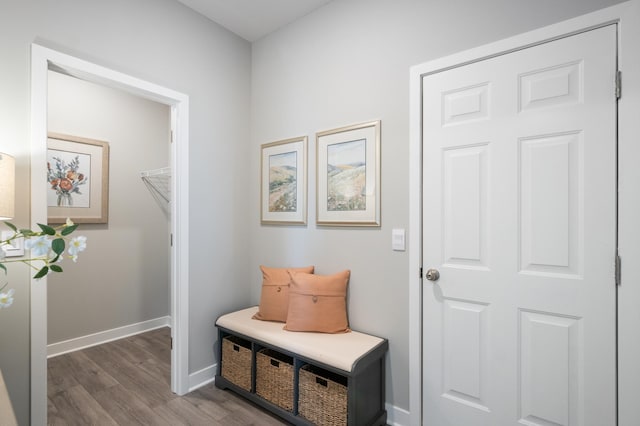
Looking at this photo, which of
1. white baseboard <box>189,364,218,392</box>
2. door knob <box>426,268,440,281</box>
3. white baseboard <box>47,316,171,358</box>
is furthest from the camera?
white baseboard <box>47,316,171,358</box>

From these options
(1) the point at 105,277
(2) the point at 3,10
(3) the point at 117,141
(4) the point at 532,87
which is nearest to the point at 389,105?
(4) the point at 532,87

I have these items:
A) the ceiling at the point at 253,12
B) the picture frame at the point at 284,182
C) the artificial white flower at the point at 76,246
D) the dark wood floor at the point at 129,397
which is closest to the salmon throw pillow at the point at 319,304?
the picture frame at the point at 284,182

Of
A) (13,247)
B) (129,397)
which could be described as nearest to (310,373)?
(129,397)

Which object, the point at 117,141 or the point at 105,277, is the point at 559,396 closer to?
the point at 105,277

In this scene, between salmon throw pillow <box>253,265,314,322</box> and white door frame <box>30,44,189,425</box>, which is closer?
white door frame <box>30,44,189,425</box>

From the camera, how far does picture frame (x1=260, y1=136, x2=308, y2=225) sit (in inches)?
98.1

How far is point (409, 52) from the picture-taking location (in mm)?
1971

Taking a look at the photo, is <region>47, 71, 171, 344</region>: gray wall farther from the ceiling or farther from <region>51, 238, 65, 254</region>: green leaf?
<region>51, 238, 65, 254</region>: green leaf

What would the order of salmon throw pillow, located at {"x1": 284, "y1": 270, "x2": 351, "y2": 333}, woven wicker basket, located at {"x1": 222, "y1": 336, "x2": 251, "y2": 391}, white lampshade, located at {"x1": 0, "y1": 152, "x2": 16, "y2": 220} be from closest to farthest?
white lampshade, located at {"x1": 0, "y1": 152, "x2": 16, "y2": 220} → salmon throw pillow, located at {"x1": 284, "y1": 270, "x2": 351, "y2": 333} → woven wicker basket, located at {"x1": 222, "y1": 336, "x2": 251, "y2": 391}

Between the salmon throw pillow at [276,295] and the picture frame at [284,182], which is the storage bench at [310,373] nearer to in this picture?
the salmon throw pillow at [276,295]

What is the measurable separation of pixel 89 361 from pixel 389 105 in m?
3.22

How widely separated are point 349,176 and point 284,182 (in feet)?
2.00

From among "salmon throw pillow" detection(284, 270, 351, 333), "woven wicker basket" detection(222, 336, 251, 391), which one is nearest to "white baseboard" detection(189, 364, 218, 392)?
"woven wicker basket" detection(222, 336, 251, 391)

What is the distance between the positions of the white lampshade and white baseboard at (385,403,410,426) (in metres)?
2.18
